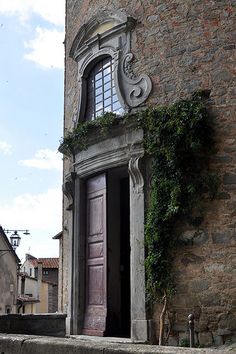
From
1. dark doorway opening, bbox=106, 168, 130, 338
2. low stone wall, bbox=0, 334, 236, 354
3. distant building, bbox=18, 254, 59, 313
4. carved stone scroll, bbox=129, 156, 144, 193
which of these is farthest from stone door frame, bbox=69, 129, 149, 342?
distant building, bbox=18, 254, 59, 313

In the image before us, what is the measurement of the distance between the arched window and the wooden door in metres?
1.35

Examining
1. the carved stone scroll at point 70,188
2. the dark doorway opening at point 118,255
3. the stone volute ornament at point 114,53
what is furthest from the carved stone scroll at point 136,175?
the carved stone scroll at point 70,188

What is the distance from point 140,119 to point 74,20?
3726mm

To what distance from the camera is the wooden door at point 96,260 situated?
345 inches

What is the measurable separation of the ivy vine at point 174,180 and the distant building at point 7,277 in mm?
21216

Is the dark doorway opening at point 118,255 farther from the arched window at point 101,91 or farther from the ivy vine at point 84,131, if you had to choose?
the arched window at point 101,91

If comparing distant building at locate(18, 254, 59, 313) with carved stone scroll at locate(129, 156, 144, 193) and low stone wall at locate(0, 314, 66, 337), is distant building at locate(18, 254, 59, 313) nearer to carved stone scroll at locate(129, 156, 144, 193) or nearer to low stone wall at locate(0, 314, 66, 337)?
low stone wall at locate(0, 314, 66, 337)

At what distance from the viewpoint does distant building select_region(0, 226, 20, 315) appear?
93.6 feet

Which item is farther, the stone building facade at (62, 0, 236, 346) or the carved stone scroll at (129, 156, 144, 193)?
the carved stone scroll at (129, 156, 144, 193)

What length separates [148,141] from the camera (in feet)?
27.0

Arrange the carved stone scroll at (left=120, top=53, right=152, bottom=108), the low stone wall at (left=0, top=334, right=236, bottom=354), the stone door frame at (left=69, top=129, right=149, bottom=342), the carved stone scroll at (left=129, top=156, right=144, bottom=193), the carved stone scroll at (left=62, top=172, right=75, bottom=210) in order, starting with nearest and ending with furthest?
the low stone wall at (left=0, top=334, right=236, bottom=354), the stone door frame at (left=69, top=129, right=149, bottom=342), the carved stone scroll at (left=129, top=156, right=144, bottom=193), the carved stone scroll at (left=120, top=53, right=152, bottom=108), the carved stone scroll at (left=62, top=172, right=75, bottom=210)

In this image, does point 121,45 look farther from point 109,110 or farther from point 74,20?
point 74,20

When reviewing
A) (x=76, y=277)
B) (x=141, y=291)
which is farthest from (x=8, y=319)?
(x=141, y=291)

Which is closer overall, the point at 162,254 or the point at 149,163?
the point at 162,254
